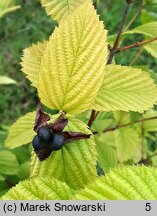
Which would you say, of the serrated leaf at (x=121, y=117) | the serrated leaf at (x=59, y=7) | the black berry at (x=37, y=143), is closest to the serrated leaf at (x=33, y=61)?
the serrated leaf at (x=59, y=7)

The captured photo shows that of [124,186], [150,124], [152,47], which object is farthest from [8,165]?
[124,186]

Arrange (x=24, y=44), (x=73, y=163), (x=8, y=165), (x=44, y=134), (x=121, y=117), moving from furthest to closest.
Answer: (x=24, y=44) < (x=8, y=165) < (x=121, y=117) < (x=73, y=163) < (x=44, y=134)

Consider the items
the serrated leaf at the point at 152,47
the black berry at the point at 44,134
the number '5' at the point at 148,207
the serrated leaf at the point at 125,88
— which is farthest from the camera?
the serrated leaf at the point at 152,47

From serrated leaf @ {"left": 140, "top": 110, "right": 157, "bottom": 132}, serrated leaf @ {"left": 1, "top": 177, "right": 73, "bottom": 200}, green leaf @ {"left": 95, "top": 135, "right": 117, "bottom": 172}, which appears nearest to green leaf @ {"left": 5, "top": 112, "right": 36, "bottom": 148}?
serrated leaf @ {"left": 1, "top": 177, "right": 73, "bottom": 200}

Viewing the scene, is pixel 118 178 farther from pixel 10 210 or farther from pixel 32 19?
pixel 32 19

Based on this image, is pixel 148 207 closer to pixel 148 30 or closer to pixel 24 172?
pixel 148 30

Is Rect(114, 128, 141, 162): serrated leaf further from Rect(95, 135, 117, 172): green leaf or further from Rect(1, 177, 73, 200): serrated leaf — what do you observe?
Rect(1, 177, 73, 200): serrated leaf

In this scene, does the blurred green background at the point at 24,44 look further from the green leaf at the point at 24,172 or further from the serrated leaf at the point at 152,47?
the serrated leaf at the point at 152,47
